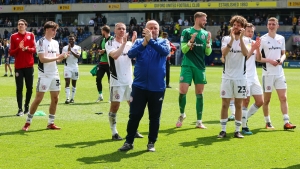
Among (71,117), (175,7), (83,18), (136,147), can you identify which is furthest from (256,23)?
(136,147)

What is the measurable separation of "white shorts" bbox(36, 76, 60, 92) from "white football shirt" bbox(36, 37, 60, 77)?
4.3 inches

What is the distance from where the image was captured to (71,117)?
13.0 meters

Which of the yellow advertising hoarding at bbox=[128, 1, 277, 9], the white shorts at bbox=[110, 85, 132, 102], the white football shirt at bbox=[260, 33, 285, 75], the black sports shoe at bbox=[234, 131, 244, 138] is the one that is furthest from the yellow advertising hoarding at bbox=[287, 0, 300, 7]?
the white shorts at bbox=[110, 85, 132, 102]

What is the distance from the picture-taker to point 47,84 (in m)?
10.8

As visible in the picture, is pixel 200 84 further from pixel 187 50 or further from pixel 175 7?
pixel 175 7

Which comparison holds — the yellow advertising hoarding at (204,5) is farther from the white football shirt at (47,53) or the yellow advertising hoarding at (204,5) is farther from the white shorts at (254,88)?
the white football shirt at (47,53)

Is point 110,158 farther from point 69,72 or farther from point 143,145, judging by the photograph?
point 69,72

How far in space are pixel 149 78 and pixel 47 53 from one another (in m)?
3.34

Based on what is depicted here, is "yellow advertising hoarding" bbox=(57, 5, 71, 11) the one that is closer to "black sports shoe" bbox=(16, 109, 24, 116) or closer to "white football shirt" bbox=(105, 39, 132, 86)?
"black sports shoe" bbox=(16, 109, 24, 116)

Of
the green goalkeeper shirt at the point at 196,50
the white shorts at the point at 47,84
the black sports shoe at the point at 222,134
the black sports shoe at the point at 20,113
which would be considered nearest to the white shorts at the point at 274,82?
the green goalkeeper shirt at the point at 196,50

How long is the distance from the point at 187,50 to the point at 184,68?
53cm

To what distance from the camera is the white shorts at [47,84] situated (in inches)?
426

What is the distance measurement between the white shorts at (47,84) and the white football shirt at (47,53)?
11 centimetres

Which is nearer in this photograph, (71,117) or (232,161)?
(232,161)
